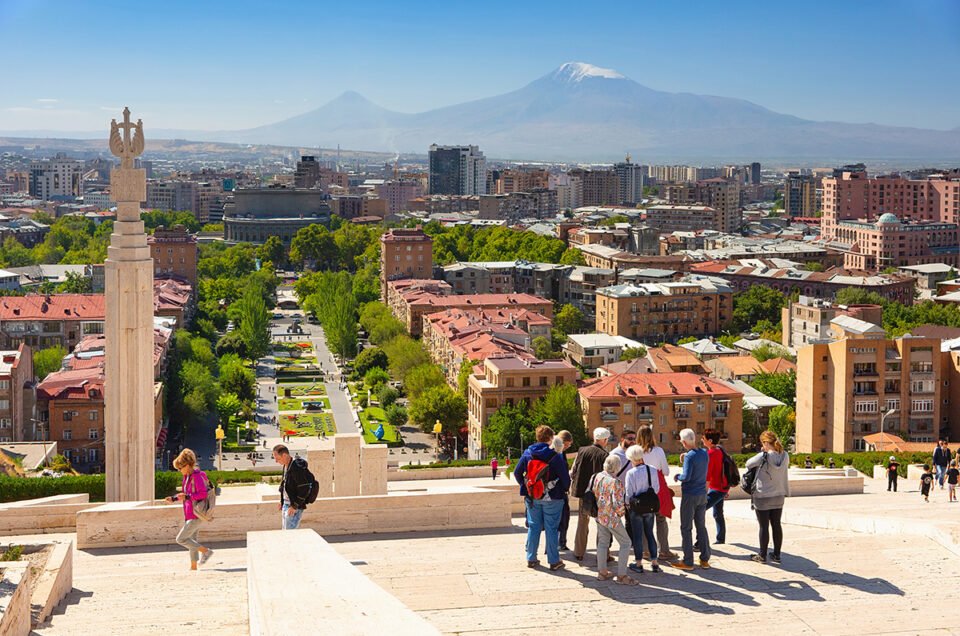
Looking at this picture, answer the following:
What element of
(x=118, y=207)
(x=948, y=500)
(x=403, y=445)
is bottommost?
(x=403, y=445)

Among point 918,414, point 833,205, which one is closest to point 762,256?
point 833,205

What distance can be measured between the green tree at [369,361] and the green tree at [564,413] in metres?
15.2

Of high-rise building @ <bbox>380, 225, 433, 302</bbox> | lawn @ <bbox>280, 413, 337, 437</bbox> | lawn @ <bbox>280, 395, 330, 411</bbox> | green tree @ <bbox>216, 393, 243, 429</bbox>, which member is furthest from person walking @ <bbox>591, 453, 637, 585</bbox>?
high-rise building @ <bbox>380, 225, 433, 302</bbox>

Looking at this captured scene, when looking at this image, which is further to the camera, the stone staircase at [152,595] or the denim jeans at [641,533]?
the denim jeans at [641,533]

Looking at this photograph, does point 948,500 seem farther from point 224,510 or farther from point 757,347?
point 757,347

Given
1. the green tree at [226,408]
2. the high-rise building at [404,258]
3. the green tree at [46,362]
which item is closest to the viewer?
the green tree at [226,408]

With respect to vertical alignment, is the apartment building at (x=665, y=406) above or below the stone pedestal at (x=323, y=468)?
below

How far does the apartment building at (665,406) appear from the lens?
101 feet

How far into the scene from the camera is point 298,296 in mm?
70750

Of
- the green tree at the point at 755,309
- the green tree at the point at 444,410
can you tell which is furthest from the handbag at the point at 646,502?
the green tree at the point at 755,309

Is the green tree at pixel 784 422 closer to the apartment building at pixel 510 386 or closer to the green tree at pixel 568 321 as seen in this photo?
the apartment building at pixel 510 386

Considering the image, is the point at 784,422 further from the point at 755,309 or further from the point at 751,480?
the point at 755,309

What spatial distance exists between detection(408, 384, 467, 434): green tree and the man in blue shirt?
84.1 feet

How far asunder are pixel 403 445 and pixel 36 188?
131 metres
